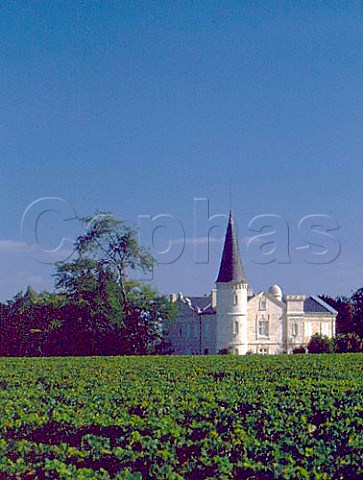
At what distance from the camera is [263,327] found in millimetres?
75625

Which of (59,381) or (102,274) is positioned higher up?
(102,274)

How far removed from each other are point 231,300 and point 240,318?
1.90m

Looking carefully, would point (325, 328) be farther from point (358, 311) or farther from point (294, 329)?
point (358, 311)

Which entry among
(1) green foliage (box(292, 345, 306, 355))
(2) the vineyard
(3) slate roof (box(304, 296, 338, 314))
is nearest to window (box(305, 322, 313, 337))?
(3) slate roof (box(304, 296, 338, 314))

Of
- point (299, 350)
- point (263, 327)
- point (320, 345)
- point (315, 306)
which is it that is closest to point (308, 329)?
point (315, 306)

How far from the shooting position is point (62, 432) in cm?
1130

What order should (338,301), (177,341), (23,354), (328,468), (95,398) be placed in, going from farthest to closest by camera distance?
1. (338,301)
2. (177,341)
3. (23,354)
4. (95,398)
5. (328,468)

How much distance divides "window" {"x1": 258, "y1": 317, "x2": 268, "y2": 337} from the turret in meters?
3.19

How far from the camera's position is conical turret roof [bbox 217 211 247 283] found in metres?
70.2

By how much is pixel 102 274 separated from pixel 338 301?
127 feet

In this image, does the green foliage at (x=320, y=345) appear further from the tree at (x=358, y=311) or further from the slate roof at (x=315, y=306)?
the tree at (x=358, y=311)

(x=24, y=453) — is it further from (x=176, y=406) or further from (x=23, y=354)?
(x=23, y=354)

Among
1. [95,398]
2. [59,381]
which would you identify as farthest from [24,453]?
[59,381]

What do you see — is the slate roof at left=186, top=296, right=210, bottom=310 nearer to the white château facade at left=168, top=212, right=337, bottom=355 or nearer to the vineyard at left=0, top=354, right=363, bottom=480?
the white château facade at left=168, top=212, right=337, bottom=355
